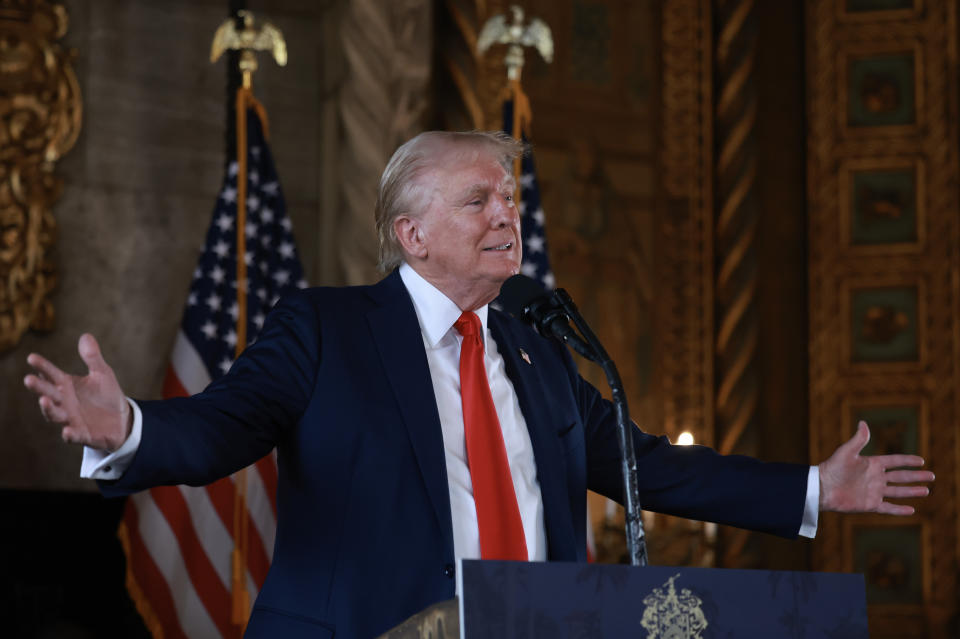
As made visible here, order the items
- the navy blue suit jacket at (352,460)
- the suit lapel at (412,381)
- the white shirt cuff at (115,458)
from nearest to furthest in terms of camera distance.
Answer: the white shirt cuff at (115,458), the navy blue suit jacket at (352,460), the suit lapel at (412,381)

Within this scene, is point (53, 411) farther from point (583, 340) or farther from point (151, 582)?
point (151, 582)

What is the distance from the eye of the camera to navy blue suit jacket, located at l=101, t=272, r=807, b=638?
230cm

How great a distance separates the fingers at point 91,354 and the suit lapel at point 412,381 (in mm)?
676

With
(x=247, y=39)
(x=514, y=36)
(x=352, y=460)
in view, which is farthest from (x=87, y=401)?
(x=514, y=36)

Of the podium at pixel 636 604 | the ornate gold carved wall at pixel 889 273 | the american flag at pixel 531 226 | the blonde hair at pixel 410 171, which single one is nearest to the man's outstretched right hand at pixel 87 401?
the podium at pixel 636 604

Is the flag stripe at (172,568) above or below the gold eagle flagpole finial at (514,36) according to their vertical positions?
below

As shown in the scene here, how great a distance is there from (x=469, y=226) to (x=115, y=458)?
3.23 feet

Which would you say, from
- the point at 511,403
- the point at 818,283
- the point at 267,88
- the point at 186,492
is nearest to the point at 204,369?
the point at 186,492

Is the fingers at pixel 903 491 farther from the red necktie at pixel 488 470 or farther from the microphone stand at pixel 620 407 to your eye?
the red necktie at pixel 488 470

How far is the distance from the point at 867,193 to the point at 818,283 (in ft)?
1.79

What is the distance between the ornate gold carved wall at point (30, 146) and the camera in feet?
16.9

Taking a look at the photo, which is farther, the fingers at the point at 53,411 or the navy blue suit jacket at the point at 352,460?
the navy blue suit jacket at the point at 352,460

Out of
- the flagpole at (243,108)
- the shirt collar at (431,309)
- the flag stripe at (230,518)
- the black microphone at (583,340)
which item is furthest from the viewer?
the flagpole at (243,108)

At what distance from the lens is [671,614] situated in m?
1.84
